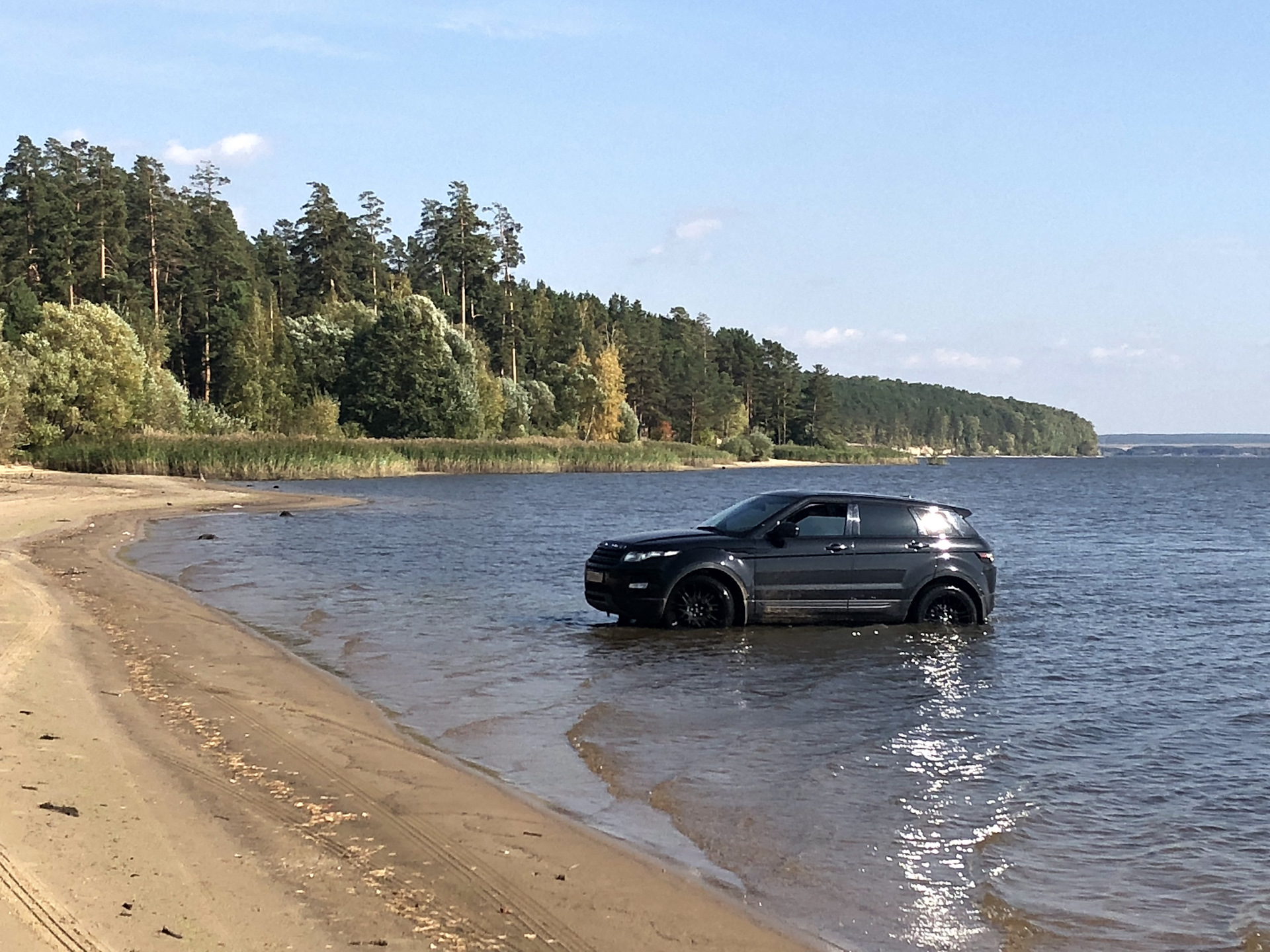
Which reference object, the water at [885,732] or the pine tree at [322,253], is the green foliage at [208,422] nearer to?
the pine tree at [322,253]

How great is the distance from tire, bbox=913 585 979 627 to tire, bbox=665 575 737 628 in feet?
8.29

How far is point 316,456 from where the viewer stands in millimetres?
67688

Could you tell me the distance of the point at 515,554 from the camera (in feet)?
94.5

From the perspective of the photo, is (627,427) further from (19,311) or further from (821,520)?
(821,520)

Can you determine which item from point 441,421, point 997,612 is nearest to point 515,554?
point 997,612

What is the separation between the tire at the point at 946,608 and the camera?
16.4 m

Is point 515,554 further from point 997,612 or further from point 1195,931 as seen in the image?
point 1195,931

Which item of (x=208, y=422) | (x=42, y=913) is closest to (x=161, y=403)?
(x=208, y=422)

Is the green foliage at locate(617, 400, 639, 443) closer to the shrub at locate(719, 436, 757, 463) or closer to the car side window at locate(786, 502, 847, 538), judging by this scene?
the shrub at locate(719, 436, 757, 463)

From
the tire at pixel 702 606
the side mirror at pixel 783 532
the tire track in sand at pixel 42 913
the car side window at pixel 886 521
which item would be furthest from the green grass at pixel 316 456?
the tire track in sand at pixel 42 913

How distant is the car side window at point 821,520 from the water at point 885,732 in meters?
1.29

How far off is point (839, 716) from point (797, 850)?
4.08 metres

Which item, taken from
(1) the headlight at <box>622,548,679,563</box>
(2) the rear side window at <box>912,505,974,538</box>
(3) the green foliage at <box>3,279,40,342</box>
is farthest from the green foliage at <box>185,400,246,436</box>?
(2) the rear side window at <box>912,505,974,538</box>

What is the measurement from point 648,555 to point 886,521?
3196 millimetres
